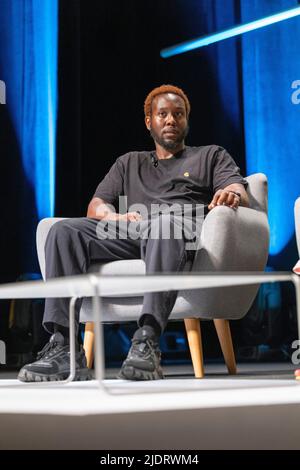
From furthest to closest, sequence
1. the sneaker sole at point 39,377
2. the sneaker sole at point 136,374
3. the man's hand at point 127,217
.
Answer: the man's hand at point 127,217 → the sneaker sole at point 39,377 → the sneaker sole at point 136,374

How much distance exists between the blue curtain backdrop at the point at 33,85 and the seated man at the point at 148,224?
4.80ft

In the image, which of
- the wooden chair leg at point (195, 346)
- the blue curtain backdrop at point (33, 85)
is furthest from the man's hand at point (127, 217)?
the blue curtain backdrop at point (33, 85)

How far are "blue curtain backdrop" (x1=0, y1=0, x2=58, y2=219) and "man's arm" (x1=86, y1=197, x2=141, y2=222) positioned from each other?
60.5 inches

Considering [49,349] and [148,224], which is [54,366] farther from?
[148,224]

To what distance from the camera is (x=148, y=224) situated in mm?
2244

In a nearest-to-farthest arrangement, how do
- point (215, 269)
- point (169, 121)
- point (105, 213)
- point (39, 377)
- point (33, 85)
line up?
1. point (39, 377)
2. point (215, 269)
3. point (105, 213)
4. point (169, 121)
5. point (33, 85)

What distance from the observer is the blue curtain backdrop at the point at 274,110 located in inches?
162

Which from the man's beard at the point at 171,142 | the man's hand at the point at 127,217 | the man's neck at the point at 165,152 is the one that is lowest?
the man's hand at the point at 127,217

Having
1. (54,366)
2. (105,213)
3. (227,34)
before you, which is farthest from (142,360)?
(227,34)

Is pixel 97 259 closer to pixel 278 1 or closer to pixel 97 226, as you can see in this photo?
pixel 97 226

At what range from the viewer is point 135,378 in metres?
1.83

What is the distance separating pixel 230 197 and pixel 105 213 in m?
0.47

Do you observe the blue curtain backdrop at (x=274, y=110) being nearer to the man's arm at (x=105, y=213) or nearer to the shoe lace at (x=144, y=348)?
the man's arm at (x=105, y=213)

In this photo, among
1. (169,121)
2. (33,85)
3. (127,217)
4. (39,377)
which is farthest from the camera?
(33,85)
